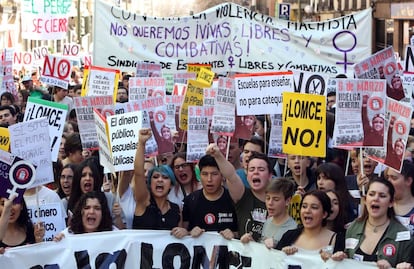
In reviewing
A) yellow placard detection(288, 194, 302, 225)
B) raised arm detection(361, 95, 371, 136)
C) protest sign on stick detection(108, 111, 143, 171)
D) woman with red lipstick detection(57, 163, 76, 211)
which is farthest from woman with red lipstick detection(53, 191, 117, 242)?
raised arm detection(361, 95, 371, 136)

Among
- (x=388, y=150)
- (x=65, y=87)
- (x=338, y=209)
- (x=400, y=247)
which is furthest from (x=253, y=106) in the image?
(x=65, y=87)

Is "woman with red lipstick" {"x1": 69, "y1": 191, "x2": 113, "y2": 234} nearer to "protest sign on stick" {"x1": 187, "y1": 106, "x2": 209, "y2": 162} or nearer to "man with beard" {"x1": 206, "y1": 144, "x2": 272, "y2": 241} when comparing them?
"man with beard" {"x1": 206, "y1": 144, "x2": 272, "y2": 241}

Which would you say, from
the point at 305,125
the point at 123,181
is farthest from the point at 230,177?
the point at 305,125

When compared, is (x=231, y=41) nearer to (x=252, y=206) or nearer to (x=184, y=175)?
(x=184, y=175)

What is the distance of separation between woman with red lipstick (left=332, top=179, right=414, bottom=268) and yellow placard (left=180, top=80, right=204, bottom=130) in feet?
15.0

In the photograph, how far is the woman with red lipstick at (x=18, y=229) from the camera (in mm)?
7461

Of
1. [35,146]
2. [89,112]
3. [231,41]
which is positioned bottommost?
[35,146]

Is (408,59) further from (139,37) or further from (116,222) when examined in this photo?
(116,222)

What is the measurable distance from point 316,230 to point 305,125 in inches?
83.2

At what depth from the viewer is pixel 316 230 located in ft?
23.9

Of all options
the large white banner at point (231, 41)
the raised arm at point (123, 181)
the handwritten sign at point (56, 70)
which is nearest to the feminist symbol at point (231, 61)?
the large white banner at point (231, 41)

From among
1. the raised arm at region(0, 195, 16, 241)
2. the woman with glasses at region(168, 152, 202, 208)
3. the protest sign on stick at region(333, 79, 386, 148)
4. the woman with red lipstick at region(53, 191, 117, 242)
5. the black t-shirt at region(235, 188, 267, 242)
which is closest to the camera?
the raised arm at region(0, 195, 16, 241)

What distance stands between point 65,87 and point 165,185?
337 inches

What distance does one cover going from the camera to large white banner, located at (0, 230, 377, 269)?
7508 mm
